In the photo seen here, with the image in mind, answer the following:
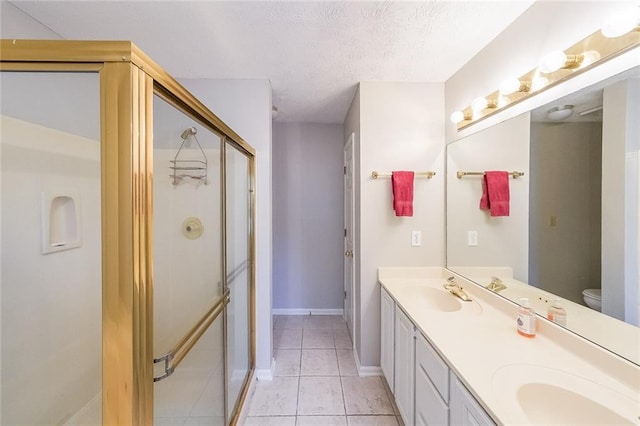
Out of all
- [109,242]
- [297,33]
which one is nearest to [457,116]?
[297,33]

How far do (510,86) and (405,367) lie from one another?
1711 millimetres

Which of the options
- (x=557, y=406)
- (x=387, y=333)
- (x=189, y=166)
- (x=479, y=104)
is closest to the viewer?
(x=557, y=406)

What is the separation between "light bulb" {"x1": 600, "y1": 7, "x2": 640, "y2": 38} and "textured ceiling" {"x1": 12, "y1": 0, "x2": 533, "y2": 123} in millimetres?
539

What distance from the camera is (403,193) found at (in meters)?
1.95

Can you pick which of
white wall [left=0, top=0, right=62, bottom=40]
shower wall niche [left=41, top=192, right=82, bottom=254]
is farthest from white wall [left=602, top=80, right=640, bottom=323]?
white wall [left=0, top=0, right=62, bottom=40]

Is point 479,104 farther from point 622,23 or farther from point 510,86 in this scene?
point 622,23

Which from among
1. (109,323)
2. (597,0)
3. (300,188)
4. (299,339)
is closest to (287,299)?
(299,339)

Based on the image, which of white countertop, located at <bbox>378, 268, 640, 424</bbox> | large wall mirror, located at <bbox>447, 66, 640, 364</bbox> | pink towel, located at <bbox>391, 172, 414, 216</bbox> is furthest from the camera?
pink towel, located at <bbox>391, 172, 414, 216</bbox>

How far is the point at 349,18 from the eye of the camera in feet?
4.45

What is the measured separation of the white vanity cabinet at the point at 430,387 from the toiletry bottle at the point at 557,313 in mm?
560

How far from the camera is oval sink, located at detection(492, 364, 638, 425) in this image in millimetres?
761

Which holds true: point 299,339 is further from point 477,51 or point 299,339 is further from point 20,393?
point 477,51

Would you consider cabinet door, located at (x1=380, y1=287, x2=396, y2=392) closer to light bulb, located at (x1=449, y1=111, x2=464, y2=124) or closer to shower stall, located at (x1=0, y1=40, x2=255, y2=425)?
shower stall, located at (x1=0, y1=40, x2=255, y2=425)

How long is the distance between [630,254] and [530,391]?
61 centimetres
